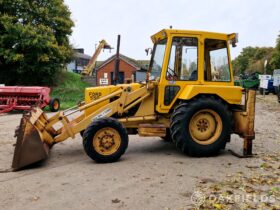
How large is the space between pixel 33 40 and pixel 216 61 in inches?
735

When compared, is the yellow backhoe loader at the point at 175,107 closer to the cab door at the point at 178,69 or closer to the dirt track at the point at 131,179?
the cab door at the point at 178,69

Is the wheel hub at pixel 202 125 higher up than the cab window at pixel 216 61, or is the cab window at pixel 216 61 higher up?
the cab window at pixel 216 61

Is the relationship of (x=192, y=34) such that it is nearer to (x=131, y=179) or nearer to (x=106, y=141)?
(x=106, y=141)

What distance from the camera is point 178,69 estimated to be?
288 inches

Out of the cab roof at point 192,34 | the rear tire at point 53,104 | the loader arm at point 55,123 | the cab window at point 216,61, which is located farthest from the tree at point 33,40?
the cab window at point 216,61

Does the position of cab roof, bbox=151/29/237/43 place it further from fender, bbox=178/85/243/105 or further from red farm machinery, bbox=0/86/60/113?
red farm machinery, bbox=0/86/60/113

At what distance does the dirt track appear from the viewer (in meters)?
4.69

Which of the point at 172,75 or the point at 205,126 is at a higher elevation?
the point at 172,75

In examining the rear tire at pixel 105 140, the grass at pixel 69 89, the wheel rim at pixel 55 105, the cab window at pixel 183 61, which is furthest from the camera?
the grass at pixel 69 89

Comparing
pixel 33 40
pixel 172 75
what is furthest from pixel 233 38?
pixel 33 40

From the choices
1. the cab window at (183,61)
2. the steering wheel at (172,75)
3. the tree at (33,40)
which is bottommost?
the steering wheel at (172,75)

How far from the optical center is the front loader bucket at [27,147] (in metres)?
6.20

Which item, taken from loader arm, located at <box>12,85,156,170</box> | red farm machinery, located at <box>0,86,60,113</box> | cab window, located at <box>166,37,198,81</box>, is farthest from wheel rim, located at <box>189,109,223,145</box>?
red farm machinery, located at <box>0,86,60,113</box>

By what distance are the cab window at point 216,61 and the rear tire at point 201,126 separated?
0.61 metres
